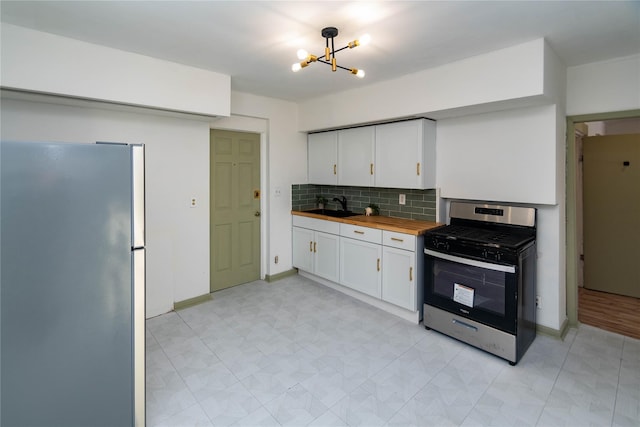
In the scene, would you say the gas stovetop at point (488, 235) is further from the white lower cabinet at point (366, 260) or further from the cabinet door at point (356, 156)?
the cabinet door at point (356, 156)

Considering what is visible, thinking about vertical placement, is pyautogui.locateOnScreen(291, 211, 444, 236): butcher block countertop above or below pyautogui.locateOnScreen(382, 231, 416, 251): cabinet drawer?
above

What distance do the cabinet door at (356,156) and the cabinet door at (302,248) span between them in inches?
32.7

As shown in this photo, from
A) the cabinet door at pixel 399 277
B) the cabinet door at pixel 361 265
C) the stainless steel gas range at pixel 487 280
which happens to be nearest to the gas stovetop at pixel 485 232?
the stainless steel gas range at pixel 487 280

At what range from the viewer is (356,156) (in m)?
3.99

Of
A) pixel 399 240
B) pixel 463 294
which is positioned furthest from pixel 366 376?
pixel 399 240

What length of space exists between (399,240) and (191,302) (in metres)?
2.37

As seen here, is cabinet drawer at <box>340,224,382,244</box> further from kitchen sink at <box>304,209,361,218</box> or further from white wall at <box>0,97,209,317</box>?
white wall at <box>0,97,209,317</box>

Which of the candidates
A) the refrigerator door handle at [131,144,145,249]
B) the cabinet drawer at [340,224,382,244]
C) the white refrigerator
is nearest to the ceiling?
the refrigerator door handle at [131,144,145,249]

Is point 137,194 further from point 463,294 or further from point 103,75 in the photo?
point 463,294

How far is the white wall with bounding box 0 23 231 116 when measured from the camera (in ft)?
7.39

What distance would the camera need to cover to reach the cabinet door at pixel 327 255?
3.96m

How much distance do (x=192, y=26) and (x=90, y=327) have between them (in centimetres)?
196

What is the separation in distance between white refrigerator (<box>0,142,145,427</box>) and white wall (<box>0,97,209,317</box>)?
170 centimetres

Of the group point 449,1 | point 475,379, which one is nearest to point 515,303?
point 475,379
